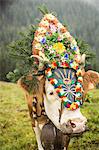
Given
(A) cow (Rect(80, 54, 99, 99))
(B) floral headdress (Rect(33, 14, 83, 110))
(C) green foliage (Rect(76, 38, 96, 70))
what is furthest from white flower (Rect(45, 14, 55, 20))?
(A) cow (Rect(80, 54, 99, 99))

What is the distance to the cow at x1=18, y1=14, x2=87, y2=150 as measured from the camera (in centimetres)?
566

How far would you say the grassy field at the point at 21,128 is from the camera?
836cm

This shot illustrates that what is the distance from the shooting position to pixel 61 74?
584 centimetres

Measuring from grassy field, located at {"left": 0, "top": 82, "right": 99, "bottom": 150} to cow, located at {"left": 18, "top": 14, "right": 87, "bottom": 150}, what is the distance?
1.31 metres

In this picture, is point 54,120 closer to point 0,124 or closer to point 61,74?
point 61,74

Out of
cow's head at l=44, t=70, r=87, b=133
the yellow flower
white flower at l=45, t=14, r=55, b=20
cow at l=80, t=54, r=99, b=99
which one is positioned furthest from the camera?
white flower at l=45, t=14, r=55, b=20

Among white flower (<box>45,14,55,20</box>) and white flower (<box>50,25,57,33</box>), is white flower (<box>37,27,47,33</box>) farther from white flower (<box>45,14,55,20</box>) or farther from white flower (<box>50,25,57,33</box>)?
white flower (<box>45,14,55,20</box>)

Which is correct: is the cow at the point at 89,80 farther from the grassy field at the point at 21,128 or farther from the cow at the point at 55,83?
the grassy field at the point at 21,128

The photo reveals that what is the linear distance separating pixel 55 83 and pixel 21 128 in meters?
4.14

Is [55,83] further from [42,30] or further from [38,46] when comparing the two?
[42,30]

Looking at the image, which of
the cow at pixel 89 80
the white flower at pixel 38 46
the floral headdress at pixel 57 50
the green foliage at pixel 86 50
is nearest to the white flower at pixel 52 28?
the floral headdress at pixel 57 50

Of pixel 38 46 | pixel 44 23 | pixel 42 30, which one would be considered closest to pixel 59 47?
pixel 38 46

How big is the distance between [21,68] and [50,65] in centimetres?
51

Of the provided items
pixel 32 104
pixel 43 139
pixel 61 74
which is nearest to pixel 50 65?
pixel 61 74
